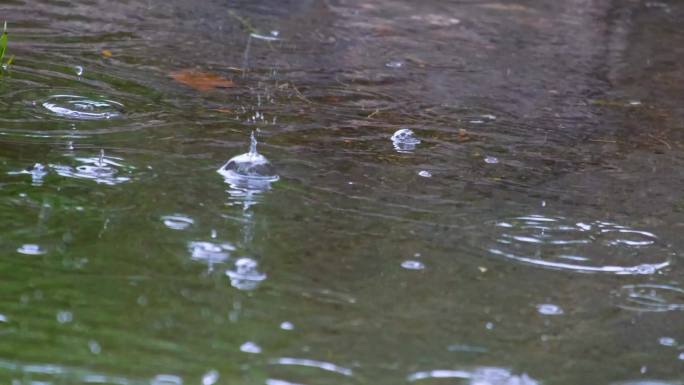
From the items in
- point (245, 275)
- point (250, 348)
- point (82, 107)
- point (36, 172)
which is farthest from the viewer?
point (82, 107)

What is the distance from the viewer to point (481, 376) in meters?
1.55

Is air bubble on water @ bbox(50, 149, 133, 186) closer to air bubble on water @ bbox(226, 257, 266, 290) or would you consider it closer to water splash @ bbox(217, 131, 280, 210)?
water splash @ bbox(217, 131, 280, 210)

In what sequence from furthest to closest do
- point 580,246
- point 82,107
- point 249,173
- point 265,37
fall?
point 265,37 < point 82,107 < point 249,173 < point 580,246

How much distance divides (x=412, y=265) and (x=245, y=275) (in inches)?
14.0

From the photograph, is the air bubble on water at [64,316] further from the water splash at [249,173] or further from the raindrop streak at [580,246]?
the raindrop streak at [580,246]

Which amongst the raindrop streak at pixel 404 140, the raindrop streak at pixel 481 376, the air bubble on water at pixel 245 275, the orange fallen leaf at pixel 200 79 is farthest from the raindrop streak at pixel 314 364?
the orange fallen leaf at pixel 200 79

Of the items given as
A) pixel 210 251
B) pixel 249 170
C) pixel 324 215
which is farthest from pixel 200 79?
pixel 210 251

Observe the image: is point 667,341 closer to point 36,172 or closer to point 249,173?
point 249,173

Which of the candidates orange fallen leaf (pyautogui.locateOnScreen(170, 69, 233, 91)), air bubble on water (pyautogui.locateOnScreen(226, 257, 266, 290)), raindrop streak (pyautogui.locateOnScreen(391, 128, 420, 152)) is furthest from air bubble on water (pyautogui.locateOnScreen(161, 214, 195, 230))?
orange fallen leaf (pyautogui.locateOnScreen(170, 69, 233, 91))

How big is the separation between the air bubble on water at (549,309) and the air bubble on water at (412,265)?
0.86ft

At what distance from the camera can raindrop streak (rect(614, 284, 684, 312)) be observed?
73.2 inches

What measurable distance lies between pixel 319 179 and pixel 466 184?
15.6 inches

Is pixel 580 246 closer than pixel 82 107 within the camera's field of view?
Yes

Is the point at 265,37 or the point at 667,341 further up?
the point at 265,37
